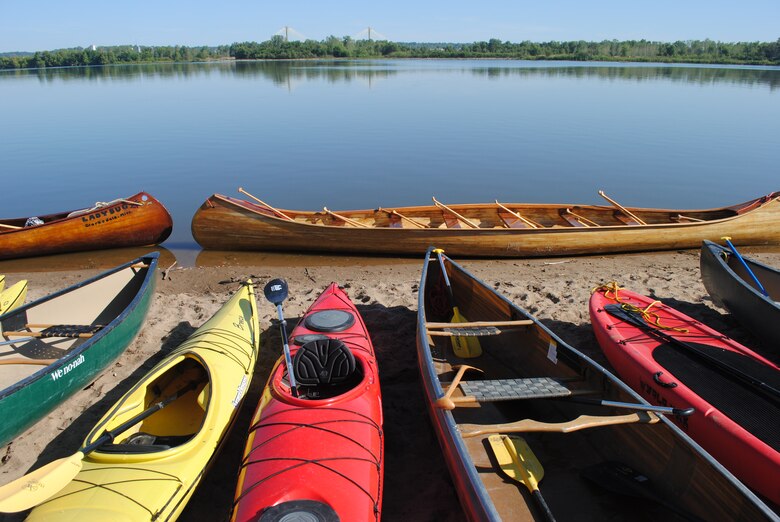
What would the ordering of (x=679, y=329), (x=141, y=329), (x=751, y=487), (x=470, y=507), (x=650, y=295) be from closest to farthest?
(x=470, y=507) → (x=751, y=487) → (x=679, y=329) → (x=141, y=329) → (x=650, y=295)

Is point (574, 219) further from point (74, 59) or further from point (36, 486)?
point (74, 59)

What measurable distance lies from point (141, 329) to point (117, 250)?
4.88m

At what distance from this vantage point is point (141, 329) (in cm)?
693

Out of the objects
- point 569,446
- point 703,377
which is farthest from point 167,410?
point 703,377

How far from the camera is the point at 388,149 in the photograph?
19828mm

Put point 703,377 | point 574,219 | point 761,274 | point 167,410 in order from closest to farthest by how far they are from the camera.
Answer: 1. point 167,410
2. point 703,377
3. point 761,274
4. point 574,219

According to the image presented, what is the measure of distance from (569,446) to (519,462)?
0.62 m

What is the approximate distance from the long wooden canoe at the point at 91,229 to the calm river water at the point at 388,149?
2.68ft

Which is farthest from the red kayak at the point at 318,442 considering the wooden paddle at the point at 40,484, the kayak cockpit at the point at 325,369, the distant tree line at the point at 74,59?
the distant tree line at the point at 74,59

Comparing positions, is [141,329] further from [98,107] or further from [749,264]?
[98,107]

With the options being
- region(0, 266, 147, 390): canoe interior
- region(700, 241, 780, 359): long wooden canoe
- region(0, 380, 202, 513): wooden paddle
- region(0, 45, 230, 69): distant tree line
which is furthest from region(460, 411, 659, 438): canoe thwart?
region(0, 45, 230, 69): distant tree line

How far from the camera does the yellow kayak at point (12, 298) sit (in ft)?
22.9

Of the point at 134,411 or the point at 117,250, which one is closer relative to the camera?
the point at 134,411

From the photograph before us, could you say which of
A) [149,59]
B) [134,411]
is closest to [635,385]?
[134,411]
